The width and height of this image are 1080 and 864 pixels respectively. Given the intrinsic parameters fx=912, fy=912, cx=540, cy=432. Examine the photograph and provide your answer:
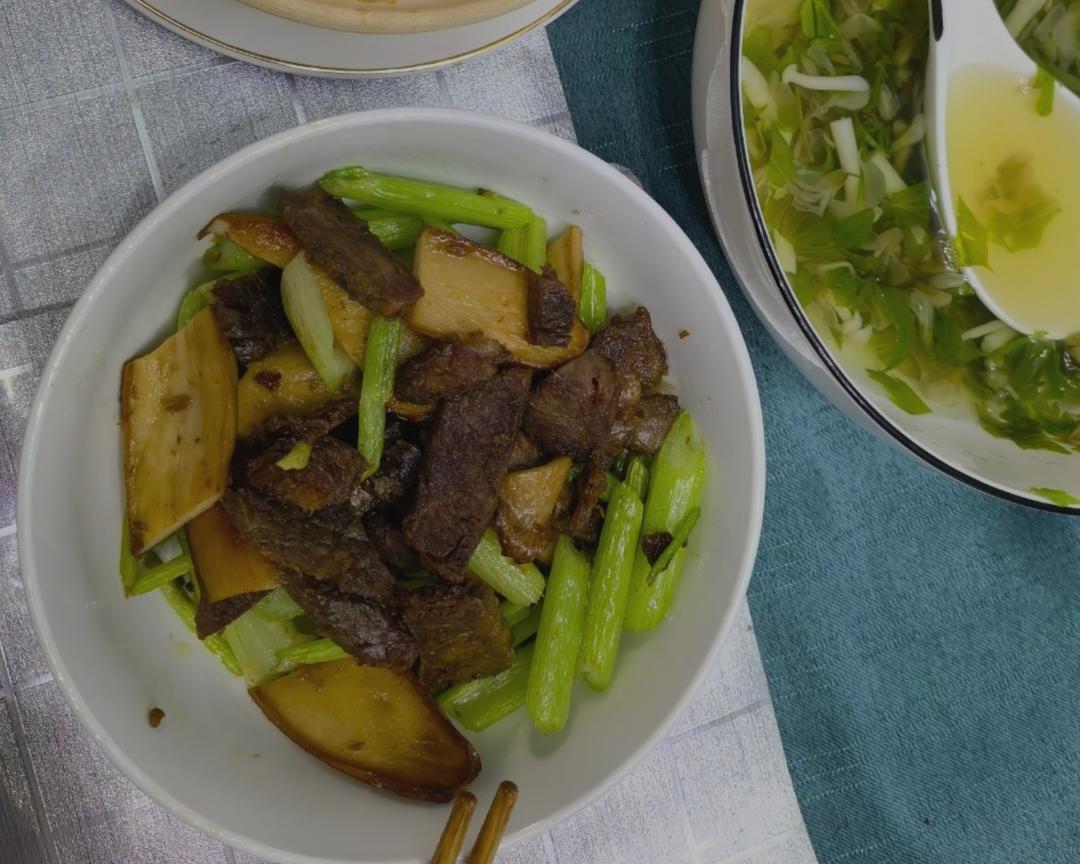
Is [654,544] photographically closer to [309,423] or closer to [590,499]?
[590,499]

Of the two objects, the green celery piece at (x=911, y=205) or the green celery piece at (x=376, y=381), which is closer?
the green celery piece at (x=376, y=381)

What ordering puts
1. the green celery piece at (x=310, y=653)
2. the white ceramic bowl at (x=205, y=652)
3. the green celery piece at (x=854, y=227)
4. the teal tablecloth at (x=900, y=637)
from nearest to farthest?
the white ceramic bowl at (x=205, y=652)
the green celery piece at (x=310, y=653)
the green celery piece at (x=854, y=227)
the teal tablecloth at (x=900, y=637)

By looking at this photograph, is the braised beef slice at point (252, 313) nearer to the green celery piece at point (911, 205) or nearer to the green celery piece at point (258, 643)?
the green celery piece at point (258, 643)

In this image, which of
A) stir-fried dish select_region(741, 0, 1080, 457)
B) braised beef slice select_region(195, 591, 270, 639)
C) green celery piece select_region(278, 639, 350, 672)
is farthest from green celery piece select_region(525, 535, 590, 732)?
stir-fried dish select_region(741, 0, 1080, 457)

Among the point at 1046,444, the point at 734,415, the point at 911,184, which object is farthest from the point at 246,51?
the point at 1046,444

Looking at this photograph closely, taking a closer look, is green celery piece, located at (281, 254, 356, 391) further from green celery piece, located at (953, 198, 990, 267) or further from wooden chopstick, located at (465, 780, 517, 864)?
green celery piece, located at (953, 198, 990, 267)

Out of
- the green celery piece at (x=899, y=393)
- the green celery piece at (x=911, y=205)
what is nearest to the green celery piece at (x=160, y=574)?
the green celery piece at (x=899, y=393)
